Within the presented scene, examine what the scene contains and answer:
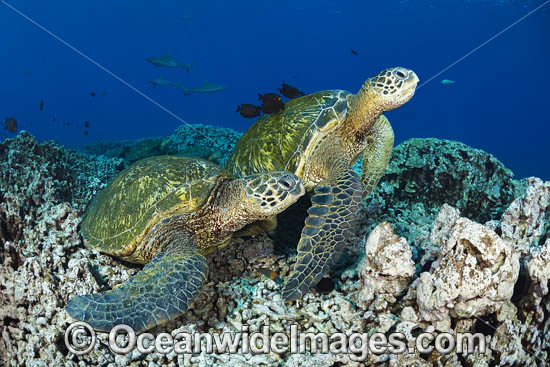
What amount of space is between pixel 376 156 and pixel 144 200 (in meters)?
2.84

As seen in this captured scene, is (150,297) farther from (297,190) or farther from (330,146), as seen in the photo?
(330,146)

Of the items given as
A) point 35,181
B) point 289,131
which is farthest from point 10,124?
point 289,131

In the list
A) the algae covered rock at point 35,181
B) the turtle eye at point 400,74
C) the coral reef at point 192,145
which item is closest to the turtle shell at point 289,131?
the turtle eye at point 400,74

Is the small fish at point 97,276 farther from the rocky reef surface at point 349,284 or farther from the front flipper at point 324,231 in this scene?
the front flipper at point 324,231


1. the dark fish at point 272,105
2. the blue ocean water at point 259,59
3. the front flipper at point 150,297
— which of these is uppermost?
the blue ocean water at point 259,59

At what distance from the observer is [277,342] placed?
238cm

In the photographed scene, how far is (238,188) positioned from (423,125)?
8915 cm

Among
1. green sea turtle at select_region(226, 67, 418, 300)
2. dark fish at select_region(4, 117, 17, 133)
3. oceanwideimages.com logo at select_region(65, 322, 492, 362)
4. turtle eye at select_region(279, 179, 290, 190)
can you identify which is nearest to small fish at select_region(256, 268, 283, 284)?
green sea turtle at select_region(226, 67, 418, 300)

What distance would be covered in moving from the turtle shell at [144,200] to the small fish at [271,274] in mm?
894

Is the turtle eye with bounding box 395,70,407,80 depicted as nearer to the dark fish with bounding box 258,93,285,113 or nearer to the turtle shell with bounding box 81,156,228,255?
the dark fish with bounding box 258,93,285,113

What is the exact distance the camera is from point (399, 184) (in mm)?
4438

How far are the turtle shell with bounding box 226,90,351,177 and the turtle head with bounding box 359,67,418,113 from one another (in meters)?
0.37

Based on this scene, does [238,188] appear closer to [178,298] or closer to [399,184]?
[178,298]

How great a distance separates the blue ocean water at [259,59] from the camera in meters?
71.8
